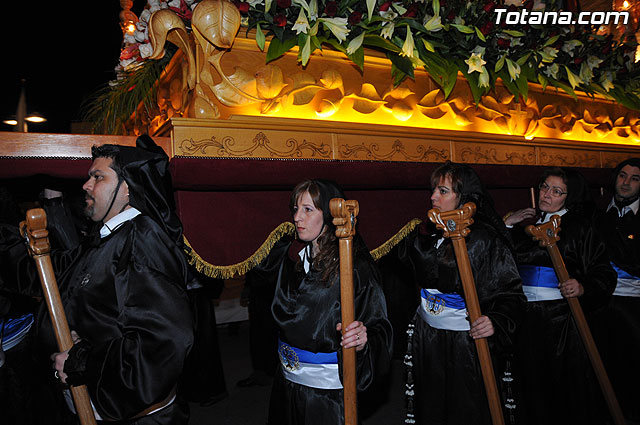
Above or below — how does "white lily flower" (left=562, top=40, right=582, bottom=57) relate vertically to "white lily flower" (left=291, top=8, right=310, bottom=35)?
above

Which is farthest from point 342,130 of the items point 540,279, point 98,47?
point 98,47

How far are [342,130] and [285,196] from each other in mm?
395

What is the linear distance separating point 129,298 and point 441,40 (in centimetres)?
175

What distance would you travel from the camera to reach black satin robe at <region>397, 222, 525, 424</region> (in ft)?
7.11

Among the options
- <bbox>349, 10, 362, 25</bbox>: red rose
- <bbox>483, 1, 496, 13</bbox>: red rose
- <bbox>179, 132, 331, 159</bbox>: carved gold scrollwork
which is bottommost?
<bbox>179, 132, 331, 159</bbox>: carved gold scrollwork

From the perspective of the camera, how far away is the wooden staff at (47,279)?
133 cm

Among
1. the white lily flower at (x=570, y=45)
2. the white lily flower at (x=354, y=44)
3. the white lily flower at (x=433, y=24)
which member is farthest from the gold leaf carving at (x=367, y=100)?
the white lily flower at (x=570, y=45)

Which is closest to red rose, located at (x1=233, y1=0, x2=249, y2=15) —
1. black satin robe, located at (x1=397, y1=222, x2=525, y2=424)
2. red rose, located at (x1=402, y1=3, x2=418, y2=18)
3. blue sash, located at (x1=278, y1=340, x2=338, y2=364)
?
red rose, located at (x1=402, y1=3, x2=418, y2=18)

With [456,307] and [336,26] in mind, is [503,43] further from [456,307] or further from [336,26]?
[456,307]

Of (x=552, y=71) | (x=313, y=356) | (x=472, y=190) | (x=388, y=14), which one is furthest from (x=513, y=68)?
(x=313, y=356)

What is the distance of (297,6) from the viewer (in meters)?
1.68

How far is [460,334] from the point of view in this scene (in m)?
2.29

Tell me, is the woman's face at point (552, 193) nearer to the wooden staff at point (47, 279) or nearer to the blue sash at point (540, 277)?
the blue sash at point (540, 277)

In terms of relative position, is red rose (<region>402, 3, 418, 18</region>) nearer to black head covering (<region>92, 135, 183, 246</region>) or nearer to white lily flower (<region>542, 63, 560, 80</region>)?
white lily flower (<region>542, 63, 560, 80</region>)
